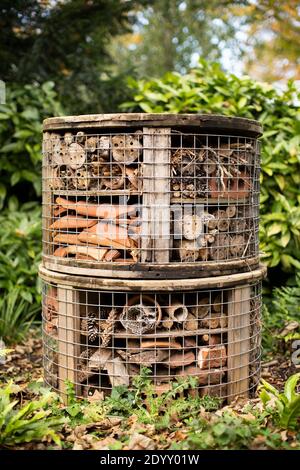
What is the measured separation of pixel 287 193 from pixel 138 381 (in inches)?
120

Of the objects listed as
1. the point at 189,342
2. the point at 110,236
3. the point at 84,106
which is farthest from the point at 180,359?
the point at 84,106

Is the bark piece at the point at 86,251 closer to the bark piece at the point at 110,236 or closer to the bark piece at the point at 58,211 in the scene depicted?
the bark piece at the point at 110,236

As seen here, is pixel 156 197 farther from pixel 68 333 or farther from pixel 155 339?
pixel 68 333

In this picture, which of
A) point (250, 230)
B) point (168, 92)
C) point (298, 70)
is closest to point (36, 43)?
point (168, 92)

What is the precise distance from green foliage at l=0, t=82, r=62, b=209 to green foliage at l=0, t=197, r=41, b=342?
42 cm

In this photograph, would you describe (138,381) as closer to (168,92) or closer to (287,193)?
(287,193)

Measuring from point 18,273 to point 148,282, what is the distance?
8.19 feet

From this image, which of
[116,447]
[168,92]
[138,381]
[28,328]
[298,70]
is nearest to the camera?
[116,447]

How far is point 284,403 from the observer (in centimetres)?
312

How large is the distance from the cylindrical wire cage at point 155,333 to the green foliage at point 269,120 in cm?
180

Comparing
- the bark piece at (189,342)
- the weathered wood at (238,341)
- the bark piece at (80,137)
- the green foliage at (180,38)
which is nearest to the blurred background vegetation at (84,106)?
the weathered wood at (238,341)

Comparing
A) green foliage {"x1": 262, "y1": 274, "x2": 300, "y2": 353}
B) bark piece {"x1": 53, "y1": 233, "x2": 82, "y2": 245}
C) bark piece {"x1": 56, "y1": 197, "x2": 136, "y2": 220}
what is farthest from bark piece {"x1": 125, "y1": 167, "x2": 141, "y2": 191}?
green foliage {"x1": 262, "y1": 274, "x2": 300, "y2": 353}

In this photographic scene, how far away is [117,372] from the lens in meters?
3.61

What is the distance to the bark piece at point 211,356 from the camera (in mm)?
3605
